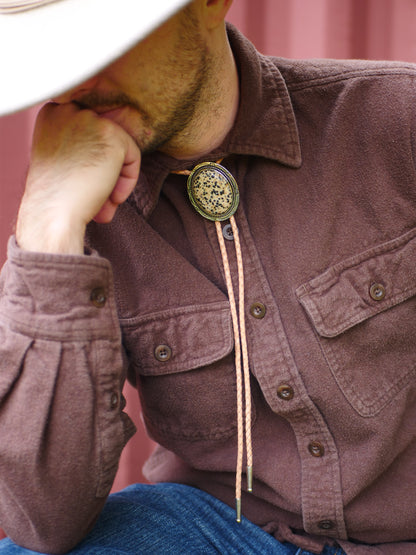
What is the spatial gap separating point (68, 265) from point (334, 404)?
0.54m

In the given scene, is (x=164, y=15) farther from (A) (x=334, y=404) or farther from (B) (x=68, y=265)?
(A) (x=334, y=404)

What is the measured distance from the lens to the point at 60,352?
1.11 m

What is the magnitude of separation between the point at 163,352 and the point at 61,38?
23.7 inches

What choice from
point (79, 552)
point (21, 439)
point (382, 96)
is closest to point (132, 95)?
point (382, 96)

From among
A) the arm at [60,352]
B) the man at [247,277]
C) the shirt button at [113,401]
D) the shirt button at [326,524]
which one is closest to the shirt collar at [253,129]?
the man at [247,277]

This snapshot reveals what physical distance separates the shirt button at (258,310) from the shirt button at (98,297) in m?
0.28

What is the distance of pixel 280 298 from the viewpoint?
4.15 feet

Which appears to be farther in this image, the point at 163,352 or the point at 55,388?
the point at 163,352

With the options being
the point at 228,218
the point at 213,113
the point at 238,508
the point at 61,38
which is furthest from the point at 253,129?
the point at 238,508

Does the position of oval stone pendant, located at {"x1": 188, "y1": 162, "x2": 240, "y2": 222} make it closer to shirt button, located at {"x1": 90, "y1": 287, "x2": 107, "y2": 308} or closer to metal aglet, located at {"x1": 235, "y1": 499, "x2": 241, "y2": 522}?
shirt button, located at {"x1": 90, "y1": 287, "x2": 107, "y2": 308}

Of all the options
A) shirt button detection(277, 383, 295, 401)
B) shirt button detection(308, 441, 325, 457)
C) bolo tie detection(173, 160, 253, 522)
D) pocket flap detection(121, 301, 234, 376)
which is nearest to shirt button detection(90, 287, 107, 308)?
pocket flap detection(121, 301, 234, 376)

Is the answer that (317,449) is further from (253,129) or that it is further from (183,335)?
(253,129)

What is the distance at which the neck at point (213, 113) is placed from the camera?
4.26 feet

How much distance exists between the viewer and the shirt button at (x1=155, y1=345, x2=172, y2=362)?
1.28m
